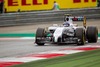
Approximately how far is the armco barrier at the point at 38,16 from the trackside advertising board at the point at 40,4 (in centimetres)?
247

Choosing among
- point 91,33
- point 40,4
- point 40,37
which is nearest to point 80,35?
point 91,33

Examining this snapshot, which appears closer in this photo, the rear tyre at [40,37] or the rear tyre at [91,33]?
the rear tyre at [40,37]

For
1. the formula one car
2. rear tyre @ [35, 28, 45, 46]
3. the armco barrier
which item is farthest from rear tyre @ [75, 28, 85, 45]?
the armco barrier

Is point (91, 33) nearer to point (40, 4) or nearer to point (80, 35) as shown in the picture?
point (80, 35)

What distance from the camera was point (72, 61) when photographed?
32.9ft

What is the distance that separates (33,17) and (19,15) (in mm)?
1174

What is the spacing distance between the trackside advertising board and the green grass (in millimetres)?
19643

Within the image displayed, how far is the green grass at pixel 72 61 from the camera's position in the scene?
30.6ft

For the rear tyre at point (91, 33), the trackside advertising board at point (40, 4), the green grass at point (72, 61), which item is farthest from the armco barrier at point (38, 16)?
the green grass at point (72, 61)

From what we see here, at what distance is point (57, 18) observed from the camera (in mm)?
29578

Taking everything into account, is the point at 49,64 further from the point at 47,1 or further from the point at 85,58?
the point at 47,1

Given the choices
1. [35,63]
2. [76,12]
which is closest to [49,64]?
[35,63]

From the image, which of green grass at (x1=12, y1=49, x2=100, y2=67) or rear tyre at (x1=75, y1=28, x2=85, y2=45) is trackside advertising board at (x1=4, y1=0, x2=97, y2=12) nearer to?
rear tyre at (x1=75, y1=28, x2=85, y2=45)

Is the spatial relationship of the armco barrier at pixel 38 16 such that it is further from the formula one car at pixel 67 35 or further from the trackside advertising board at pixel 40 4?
the formula one car at pixel 67 35
